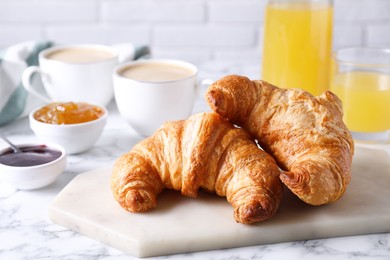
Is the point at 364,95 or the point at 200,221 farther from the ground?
the point at 364,95

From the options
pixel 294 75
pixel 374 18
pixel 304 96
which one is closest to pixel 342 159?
pixel 304 96

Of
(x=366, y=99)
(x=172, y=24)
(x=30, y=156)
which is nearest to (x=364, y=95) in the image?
(x=366, y=99)

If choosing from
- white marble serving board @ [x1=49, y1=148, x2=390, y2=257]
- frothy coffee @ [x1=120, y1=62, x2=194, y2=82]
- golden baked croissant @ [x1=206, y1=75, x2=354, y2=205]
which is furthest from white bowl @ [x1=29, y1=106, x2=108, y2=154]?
golden baked croissant @ [x1=206, y1=75, x2=354, y2=205]

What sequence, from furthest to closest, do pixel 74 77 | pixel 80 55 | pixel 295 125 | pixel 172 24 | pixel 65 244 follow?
pixel 172 24
pixel 80 55
pixel 74 77
pixel 295 125
pixel 65 244

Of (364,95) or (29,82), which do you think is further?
(29,82)

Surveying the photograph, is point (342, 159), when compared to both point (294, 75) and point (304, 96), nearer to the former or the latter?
point (304, 96)

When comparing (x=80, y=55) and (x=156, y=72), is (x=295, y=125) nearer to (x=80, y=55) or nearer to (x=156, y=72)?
(x=156, y=72)
